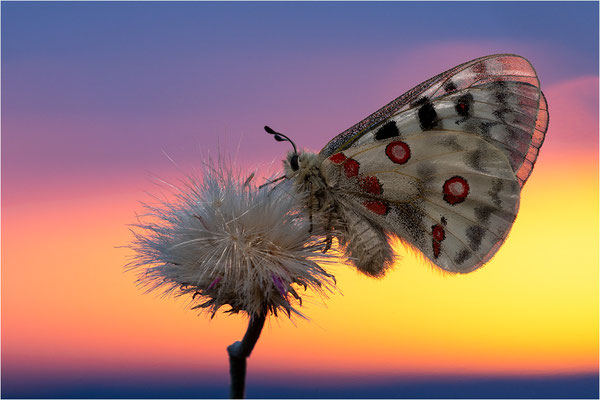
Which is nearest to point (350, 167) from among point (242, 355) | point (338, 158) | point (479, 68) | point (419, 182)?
point (338, 158)

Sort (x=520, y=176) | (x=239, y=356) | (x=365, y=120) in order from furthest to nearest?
(x=520, y=176)
(x=365, y=120)
(x=239, y=356)

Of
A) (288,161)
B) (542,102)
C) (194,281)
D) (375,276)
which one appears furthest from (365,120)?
(194,281)

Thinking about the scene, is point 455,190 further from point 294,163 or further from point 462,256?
point 294,163

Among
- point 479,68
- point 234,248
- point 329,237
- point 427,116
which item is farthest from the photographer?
point 479,68

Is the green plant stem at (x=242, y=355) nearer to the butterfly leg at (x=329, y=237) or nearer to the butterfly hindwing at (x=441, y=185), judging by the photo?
the butterfly leg at (x=329, y=237)

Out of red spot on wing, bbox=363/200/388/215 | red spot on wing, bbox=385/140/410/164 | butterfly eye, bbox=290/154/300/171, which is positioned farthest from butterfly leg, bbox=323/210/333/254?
red spot on wing, bbox=385/140/410/164

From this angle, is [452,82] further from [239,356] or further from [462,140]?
[239,356]

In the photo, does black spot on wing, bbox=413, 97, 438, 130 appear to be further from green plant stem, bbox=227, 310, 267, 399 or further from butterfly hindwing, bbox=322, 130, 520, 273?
green plant stem, bbox=227, 310, 267, 399
